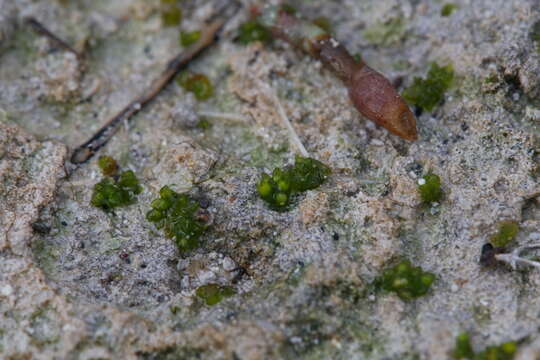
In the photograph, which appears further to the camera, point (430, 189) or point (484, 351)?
point (430, 189)

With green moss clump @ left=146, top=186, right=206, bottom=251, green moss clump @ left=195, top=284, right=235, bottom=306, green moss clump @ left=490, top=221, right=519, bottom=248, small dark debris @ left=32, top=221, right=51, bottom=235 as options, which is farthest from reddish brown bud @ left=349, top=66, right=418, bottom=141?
small dark debris @ left=32, top=221, right=51, bottom=235

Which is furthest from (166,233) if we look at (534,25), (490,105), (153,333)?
(534,25)

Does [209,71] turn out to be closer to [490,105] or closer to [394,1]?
[394,1]

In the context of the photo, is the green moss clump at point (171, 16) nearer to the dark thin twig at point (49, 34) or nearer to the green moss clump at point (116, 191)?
the dark thin twig at point (49, 34)

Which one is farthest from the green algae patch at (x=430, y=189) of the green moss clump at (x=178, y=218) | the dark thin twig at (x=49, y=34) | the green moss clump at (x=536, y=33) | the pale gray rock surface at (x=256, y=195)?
the dark thin twig at (x=49, y=34)

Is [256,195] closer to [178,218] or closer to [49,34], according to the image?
[178,218]

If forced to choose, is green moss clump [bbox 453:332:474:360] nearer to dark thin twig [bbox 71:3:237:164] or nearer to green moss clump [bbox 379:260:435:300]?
green moss clump [bbox 379:260:435:300]

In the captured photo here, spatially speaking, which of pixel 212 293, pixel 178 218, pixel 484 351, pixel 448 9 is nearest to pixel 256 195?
pixel 178 218
